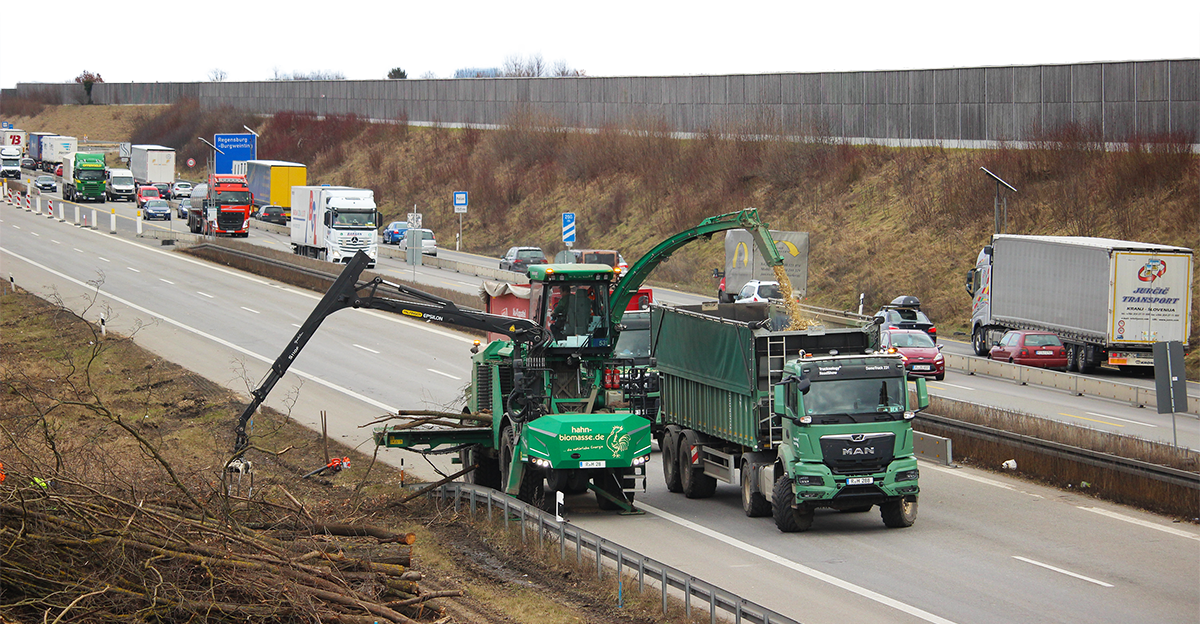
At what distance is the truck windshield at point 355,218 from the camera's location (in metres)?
59.1

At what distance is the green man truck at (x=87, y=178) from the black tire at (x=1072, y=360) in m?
71.4

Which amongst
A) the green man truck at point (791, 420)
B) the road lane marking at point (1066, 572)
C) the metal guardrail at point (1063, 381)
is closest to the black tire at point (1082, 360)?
the metal guardrail at point (1063, 381)

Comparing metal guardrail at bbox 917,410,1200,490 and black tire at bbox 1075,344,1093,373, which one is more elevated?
black tire at bbox 1075,344,1093,373

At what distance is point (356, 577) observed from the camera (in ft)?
43.9

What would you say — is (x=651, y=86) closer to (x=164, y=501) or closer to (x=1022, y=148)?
(x=1022, y=148)

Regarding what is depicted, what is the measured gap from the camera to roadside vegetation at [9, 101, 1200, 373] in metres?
49.7

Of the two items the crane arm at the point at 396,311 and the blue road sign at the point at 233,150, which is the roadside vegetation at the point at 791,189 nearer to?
the blue road sign at the point at 233,150

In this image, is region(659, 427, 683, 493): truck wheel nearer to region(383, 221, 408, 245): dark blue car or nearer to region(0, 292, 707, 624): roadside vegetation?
region(0, 292, 707, 624): roadside vegetation

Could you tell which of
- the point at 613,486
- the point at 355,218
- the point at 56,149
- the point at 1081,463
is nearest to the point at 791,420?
the point at 613,486

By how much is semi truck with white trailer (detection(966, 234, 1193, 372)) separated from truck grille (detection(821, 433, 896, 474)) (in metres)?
21.4

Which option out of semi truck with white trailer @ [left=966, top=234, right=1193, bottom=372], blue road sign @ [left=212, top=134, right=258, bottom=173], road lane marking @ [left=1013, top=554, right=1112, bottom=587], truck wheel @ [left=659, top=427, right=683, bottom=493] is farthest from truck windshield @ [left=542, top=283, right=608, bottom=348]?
→ blue road sign @ [left=212, top=134, right=258, bottom=173]

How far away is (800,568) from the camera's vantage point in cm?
1650

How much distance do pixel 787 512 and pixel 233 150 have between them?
83244 mm

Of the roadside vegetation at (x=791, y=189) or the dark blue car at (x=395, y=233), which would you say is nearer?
the roadside vegetation at (x=791, y=189)
